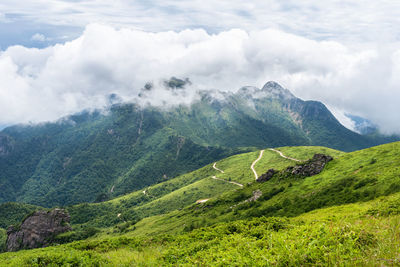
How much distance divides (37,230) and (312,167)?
145104 mm

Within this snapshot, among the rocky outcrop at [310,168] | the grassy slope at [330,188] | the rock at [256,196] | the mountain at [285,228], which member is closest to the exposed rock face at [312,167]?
the rocky outcrop at [310,168]

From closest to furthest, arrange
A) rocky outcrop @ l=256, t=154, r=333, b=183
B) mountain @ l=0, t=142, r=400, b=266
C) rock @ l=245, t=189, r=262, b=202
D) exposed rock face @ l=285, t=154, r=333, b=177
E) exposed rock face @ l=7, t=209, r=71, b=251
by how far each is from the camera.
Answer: mountain @ l=0, t=142, r=400, b=266, exposed rock face @ l=285, t=154, r=333, b=177, rocky outcrop @ l=256, t=154, r=333, b=183, rock @ l=245, t=189, r=262, b=202, exposed rock face @ l=7, t=209, r=71, b=251

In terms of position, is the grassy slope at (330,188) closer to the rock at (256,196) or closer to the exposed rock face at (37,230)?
the rock at (256,196)

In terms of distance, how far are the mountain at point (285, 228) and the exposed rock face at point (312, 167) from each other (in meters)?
2.18

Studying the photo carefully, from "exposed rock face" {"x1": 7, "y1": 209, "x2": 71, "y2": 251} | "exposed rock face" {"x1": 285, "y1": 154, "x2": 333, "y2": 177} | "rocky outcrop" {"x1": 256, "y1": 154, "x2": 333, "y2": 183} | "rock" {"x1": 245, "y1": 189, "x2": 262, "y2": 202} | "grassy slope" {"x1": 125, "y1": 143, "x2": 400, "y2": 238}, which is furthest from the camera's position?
"exposed rock face" {"x1": 7, "y1": 209, "x2": 71, "y2": 251}

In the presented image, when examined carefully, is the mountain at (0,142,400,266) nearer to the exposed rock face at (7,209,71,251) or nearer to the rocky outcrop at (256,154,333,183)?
the rocky outcrop at (256,154,333,183)

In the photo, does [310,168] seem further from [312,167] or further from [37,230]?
[37,230]

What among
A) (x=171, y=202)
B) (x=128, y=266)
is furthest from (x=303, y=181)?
(x=171, y=202)

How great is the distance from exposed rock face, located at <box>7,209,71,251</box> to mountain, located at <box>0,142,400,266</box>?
29.0 ft

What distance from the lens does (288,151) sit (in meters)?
198

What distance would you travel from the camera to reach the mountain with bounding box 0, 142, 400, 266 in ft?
24.0

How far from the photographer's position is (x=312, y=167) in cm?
8644

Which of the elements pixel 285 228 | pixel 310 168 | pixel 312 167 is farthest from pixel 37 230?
pixel 285 228

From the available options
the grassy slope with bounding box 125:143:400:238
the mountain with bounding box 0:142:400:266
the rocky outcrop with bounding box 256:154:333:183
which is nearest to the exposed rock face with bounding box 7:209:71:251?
the mountain with bounding box 0:142:400:266
